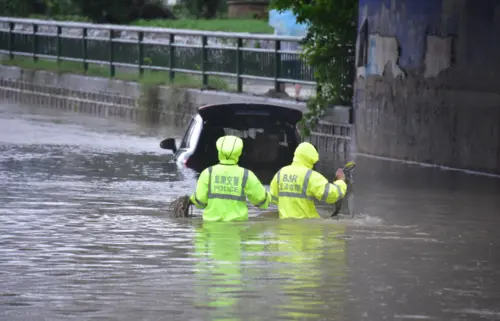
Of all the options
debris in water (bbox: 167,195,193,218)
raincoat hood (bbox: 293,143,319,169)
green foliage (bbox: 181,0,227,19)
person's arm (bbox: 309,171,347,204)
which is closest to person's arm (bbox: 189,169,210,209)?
debris in water (bbox: 167,195,193,218)

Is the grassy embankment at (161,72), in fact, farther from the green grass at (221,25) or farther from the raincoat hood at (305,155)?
the raincoat hood at (305,155)

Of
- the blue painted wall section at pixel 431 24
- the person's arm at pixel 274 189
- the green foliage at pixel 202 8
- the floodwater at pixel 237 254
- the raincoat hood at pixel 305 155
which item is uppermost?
the blue painted wall section at pixel 431 24

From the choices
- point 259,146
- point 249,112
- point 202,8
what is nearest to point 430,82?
point 259,146

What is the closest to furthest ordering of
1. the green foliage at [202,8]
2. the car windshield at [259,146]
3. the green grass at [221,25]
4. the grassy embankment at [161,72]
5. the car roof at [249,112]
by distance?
1. the car roof at [249,112]
2. the car windshield at [259,146]
3. the grassy embankment at [161,72]
4. the green grass at [221,25]
5. the green foliage at [202,8]

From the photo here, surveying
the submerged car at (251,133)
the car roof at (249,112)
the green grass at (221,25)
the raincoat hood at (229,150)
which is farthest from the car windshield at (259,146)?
the green grass at (221,25)

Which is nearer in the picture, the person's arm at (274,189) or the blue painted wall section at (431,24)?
the person's arm at (274,189)

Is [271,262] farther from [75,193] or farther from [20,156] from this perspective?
[20,156]

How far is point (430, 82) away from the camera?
23.8 m

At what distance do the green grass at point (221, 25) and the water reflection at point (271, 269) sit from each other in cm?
3120

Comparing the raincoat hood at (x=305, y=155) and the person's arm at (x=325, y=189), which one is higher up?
the raincoat hood at (x=305, y=155)

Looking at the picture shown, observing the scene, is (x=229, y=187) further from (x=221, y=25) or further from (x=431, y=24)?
(x=221, y=25)

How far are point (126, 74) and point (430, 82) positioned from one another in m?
12.3

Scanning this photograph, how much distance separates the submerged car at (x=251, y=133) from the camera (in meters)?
18.3

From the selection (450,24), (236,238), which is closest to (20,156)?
(450,24)
